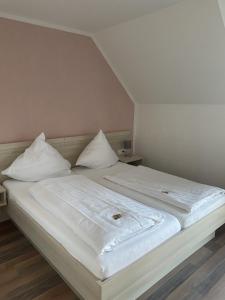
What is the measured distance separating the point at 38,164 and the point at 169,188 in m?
1.53

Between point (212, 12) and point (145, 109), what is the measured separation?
6.58 feet

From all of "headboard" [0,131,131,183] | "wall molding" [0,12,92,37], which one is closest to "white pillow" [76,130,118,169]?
"headboard" [0,131,131,183]

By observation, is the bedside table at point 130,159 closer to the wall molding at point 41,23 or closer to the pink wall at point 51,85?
the pink wall at point 51,85

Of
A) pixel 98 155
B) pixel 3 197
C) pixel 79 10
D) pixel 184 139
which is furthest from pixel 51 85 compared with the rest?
pixel 184 139

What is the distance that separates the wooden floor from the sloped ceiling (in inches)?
77.2

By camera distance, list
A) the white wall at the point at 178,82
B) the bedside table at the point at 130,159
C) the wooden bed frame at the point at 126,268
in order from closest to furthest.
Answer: the wooden bed frame at the point at 126,268
the white wall at the point at 178,82
the bedside table at the point at 130,159

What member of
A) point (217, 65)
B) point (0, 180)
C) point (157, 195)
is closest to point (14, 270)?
point (0, 180)

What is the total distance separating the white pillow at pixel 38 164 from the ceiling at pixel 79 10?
1364mm

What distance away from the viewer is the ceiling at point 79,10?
2.32 m

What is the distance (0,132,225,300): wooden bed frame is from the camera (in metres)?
1.52

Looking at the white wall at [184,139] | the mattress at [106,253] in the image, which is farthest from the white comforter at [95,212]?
the white wall at [184,139]

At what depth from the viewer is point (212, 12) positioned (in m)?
2.22

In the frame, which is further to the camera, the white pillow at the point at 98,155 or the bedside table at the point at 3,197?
the white pillow at the point at 98,155

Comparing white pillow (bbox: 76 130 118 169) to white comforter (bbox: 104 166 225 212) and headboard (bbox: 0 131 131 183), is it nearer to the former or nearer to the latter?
headboard (bbox: 0 131 131 183)
